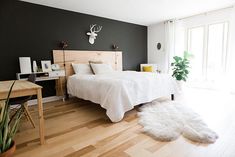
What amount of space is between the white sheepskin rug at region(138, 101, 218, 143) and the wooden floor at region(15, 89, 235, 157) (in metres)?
0.09

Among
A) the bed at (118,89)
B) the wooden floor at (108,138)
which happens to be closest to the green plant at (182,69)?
the bed at (118,89)

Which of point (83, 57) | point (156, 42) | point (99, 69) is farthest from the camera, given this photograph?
point (156, 42)

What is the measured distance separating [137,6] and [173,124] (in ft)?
9.85

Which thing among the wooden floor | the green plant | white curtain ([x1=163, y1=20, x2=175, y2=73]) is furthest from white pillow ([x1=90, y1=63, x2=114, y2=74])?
white curtain ([x1=163, y1=20, x2=175, y2=73])

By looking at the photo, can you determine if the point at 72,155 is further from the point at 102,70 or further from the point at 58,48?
the point at 58,48

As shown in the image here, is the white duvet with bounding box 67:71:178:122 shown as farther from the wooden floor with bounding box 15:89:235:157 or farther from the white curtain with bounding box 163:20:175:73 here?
the white curtain with bounding box 163:20:175:73

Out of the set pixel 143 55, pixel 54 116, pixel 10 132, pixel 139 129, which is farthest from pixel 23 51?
pixel 143 55

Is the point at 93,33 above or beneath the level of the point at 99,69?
above

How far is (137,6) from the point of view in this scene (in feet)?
12.3

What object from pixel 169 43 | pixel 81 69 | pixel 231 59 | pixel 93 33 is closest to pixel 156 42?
pixel 169 43

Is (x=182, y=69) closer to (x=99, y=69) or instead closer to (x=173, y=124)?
(x=99, y=69)

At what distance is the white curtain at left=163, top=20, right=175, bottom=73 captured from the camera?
521 cm

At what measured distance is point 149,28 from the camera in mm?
6059

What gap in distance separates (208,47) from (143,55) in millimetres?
2341
